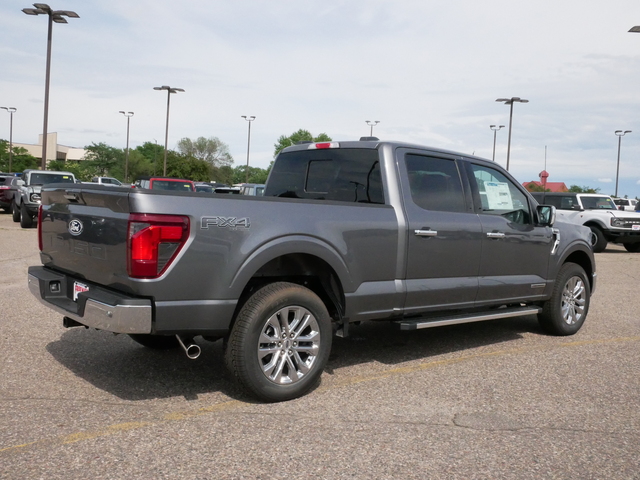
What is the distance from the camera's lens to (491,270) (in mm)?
6219

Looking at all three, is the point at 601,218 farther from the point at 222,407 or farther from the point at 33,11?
the point at 33,11

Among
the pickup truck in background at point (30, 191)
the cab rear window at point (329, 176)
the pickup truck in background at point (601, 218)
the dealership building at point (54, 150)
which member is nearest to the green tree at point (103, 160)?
the dealership building at point (54, 150)

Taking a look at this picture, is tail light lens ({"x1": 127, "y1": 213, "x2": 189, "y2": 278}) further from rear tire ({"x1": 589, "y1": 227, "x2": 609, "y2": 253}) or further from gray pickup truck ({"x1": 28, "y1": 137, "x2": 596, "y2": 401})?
rear tire ({"x1": 589, "y1": 227, "x2": 609, "y2": 253})

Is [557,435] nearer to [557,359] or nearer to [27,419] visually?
[557,359]

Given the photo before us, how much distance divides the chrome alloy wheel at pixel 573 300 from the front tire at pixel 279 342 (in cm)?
346

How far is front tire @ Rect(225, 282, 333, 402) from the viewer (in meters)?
4.43

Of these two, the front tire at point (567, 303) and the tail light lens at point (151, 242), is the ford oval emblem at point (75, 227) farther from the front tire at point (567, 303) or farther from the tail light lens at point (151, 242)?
the front tire at point (567, 303)

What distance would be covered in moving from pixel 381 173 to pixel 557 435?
238 cm

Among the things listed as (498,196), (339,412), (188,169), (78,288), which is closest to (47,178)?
(498,196)

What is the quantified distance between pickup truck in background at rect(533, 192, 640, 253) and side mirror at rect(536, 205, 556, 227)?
12650 mm

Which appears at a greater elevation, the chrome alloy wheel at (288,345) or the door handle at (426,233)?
the door handle at (426,233)

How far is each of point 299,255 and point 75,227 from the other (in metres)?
1.54

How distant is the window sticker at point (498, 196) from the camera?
635 cm

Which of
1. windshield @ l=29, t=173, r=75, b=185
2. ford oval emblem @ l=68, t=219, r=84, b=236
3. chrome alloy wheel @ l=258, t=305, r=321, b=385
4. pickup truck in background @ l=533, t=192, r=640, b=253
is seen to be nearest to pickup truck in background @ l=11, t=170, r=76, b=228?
windshield @ l=29, t=173, r=75, b=185
